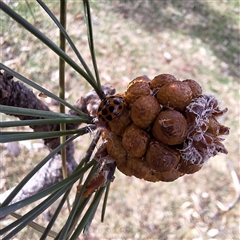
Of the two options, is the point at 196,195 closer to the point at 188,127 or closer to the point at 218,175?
the point at 218,175

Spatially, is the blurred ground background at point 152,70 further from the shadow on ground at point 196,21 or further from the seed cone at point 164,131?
the seed cone at point 164,131

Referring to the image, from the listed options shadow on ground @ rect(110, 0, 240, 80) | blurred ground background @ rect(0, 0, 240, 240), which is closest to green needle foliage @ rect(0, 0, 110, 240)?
blurred ground background @ rect(0, 0, 240, 240)

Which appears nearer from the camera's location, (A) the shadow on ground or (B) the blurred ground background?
(B) the blurred ground background

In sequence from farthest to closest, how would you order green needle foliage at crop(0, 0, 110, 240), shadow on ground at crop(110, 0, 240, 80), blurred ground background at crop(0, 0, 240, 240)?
1. shadow on ground at crop(110, 0, 240, 80)
2. blurred ground background at crop(0, 0, 240, 240)
3. green needle foliage at crop(0, 0, 110, 240)

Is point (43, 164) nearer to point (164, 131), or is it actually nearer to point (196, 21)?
point (164, 131)

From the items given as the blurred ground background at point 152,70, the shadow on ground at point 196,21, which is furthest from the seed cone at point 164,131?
the shadow on ground at point 196,21

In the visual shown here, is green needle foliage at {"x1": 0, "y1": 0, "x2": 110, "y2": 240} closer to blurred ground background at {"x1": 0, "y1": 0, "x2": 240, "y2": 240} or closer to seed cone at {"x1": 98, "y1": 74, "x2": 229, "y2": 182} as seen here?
seed cone at {"x1": 98, "y1": 74, "x2": 229, "y2": 182}

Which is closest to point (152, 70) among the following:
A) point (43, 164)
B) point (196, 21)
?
point (196, 21)

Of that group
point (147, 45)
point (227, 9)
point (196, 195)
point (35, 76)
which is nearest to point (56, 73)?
point (35, 76)

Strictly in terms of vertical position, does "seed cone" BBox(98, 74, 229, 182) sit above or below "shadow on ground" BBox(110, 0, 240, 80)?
above

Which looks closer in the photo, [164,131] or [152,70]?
[164,131]
